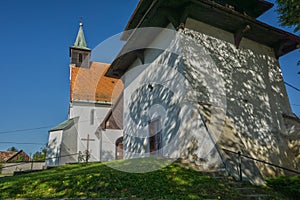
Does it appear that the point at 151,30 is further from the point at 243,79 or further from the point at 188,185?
the point at 188,185

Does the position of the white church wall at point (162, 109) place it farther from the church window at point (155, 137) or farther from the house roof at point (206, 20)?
the house roof at point (206, 20)

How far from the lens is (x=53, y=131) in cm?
2097

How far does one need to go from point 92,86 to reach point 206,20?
1696 cm

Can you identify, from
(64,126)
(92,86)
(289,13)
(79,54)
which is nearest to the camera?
(289,13)

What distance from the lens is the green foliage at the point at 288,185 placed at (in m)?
5.53

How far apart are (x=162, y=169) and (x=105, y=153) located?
46.2 ft

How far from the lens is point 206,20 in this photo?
9.54 m

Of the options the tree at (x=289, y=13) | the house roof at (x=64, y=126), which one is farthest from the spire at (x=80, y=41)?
the tree at (x=289, y=13)

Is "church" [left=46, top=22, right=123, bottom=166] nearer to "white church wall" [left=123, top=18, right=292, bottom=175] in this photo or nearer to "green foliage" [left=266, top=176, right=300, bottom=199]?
"white church wall" [left=123, top=18, right=292, bottom=175]

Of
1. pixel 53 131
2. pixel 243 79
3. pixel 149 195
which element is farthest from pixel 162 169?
pixel 53 131

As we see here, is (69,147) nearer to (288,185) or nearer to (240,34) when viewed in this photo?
(240,34)

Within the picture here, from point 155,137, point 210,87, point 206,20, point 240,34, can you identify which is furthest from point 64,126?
point 240,34

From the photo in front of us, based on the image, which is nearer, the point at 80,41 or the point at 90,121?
the point at 90,121

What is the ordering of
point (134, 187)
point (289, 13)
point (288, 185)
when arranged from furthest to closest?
point (289, 13) → point (288, 185) → point (134, 187)
